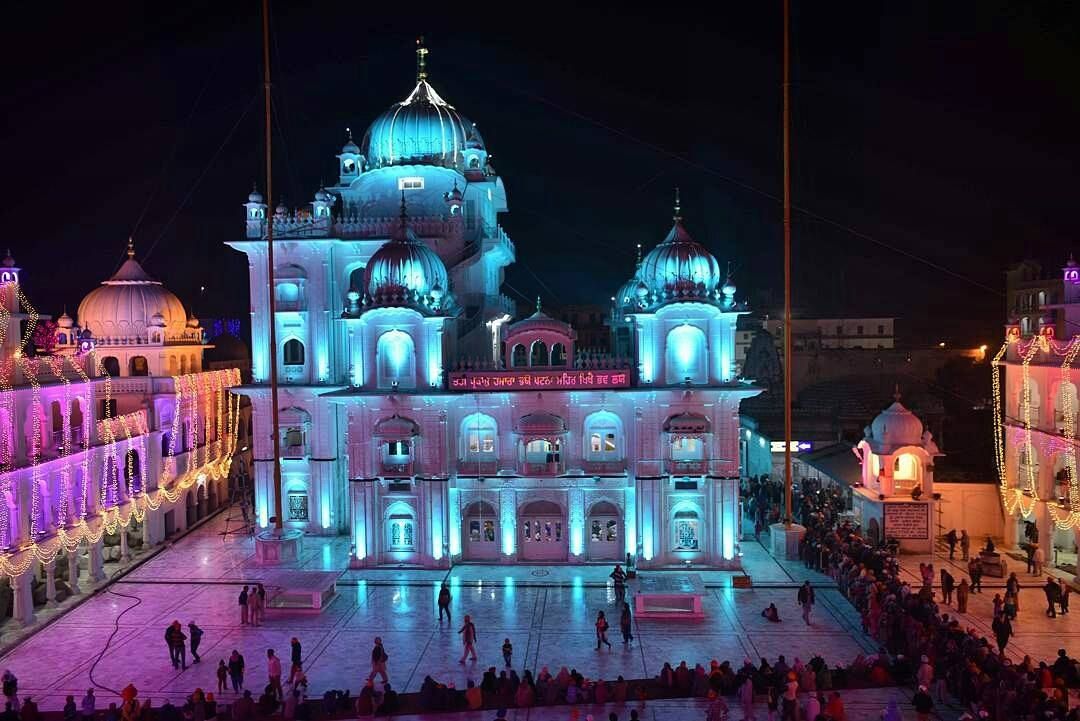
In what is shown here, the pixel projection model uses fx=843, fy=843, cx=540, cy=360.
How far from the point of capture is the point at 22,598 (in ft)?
88.2

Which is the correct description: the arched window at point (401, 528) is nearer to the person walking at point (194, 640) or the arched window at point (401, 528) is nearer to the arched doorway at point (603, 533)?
the arched doorway at point (603, 533)

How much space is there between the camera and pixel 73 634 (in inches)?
1027

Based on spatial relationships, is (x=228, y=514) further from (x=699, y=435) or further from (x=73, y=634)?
(x=699, y=435)

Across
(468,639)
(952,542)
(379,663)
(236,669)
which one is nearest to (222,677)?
(236,669)

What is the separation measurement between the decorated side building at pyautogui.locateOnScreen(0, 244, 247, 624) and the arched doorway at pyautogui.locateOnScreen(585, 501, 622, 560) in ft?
60.7

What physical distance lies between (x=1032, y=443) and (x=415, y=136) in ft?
97.1

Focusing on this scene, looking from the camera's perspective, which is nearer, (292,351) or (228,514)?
(292,351)

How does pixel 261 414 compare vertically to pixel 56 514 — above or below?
above

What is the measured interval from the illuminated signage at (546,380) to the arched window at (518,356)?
2.28 ft

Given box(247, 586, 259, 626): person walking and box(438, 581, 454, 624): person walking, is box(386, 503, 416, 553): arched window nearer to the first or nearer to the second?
box(438, 581, 454, 624): person walking

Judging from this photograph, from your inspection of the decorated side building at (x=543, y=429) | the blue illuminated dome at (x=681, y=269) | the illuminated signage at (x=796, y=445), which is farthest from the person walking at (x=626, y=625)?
the illuminated signage at (x=796, y=445)

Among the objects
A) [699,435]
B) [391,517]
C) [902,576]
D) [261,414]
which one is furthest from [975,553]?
[261,414]

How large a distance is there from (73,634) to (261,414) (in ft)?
43.5

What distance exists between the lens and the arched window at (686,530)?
3222cm
